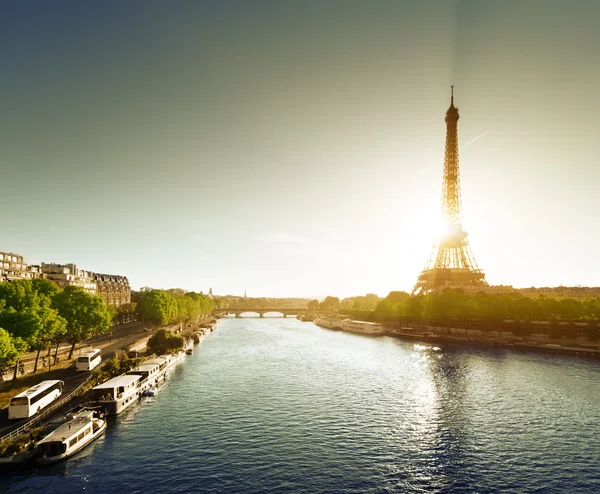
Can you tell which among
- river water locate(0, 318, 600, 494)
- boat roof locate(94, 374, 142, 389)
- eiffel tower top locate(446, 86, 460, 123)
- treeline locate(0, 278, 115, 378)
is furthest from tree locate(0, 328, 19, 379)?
eiffel tower top locate(446, 86, 460, 123)

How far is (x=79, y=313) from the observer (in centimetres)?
7756

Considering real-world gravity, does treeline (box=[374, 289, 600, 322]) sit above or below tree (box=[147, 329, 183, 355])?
above

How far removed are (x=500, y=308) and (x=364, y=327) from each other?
5612cm

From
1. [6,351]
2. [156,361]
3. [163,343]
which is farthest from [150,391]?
[163,343]

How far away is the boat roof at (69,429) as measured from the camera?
3916 cm

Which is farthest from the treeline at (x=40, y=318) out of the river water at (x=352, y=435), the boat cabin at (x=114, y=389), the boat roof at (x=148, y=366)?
the river water at (x=352, y=435)

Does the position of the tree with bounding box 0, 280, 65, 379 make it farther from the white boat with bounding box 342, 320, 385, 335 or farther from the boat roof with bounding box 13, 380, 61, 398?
the white boat with bounding box 342, 320, 385, 335

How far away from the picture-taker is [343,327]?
184500 mm

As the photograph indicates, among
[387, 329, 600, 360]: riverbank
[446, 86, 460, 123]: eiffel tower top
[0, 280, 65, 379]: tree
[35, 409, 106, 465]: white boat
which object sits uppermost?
[446, 86, 460, 123]: eiffel tower top

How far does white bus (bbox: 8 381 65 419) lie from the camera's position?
45.3 meters

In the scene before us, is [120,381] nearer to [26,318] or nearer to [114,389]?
[114,389]

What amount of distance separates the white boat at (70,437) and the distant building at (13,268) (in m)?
102

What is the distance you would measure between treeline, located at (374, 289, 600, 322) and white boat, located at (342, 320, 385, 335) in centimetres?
1493

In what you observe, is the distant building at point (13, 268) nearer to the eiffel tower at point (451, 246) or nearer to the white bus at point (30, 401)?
the white bus at point (30, 401)
